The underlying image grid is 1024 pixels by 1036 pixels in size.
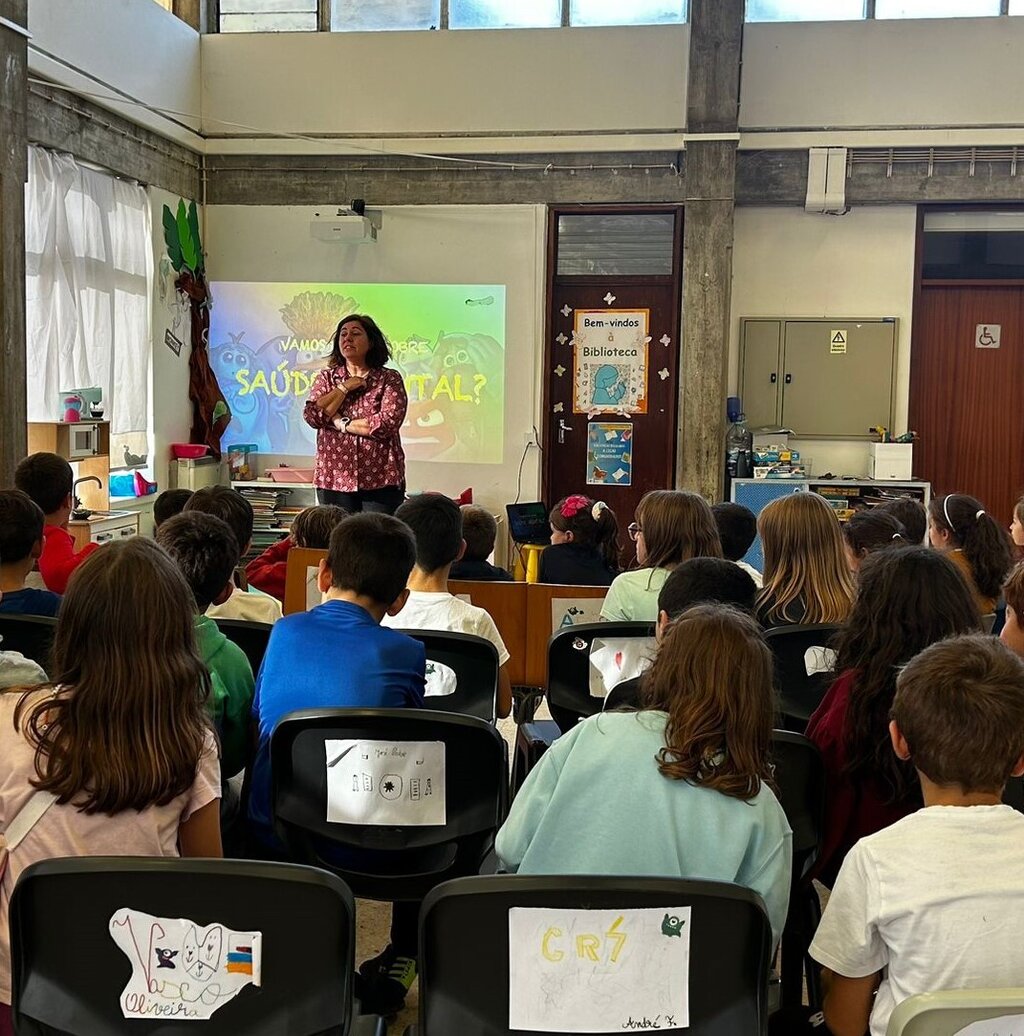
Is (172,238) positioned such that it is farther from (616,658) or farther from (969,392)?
(616,658)

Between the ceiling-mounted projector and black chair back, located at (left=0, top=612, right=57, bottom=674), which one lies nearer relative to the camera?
black chair back, located at (left=0, top=612, right=57, bottom=674)

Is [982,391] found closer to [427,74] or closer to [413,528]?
[427,74]

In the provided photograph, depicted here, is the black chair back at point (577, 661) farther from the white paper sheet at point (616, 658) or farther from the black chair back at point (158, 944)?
the black chair back at point (158, 944)

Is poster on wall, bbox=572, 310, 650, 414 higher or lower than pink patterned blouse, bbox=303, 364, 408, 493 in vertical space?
higher

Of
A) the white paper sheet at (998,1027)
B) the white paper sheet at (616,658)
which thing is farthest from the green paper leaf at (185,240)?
the white paper sheet at (998,1027)

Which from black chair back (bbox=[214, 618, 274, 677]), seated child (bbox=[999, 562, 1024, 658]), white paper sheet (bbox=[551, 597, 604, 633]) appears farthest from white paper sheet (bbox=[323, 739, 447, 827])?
white paper sheet (bbox=[551, 597, 604, 633])

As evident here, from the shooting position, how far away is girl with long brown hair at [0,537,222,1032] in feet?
5.28

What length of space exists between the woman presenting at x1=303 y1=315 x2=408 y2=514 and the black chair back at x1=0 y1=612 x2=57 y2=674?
8.48 feet

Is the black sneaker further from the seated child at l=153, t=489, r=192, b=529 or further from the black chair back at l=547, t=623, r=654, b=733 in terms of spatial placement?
the seated child at l=153, t=489, r=192, b=529

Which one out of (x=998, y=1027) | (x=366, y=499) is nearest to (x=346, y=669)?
(x=998, y=1027)

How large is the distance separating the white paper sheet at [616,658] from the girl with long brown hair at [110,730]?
50.3 inches

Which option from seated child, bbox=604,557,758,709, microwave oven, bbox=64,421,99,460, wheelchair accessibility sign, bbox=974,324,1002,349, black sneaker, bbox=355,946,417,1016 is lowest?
black sneaker, bbox=355,946,417,1016

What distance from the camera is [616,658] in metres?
2.78

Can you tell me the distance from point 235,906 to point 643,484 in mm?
6849
